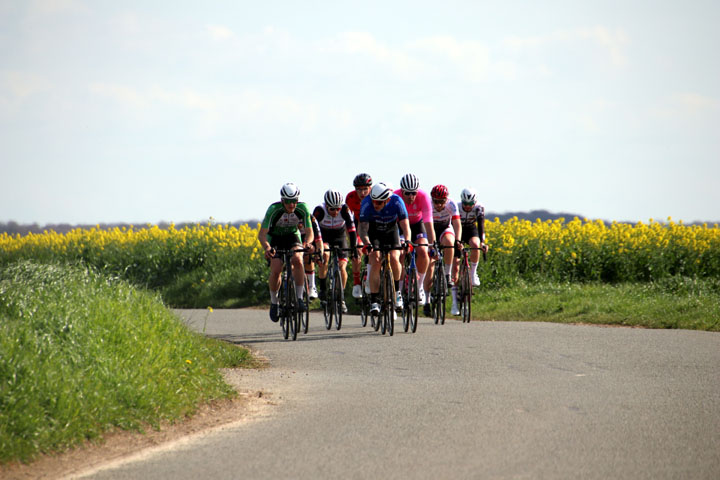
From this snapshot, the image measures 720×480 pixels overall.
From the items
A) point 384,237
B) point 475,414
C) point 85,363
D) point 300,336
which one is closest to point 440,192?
point 384,237

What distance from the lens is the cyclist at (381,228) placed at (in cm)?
1408

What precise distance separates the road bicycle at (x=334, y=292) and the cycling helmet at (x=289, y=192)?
1687 millimetres

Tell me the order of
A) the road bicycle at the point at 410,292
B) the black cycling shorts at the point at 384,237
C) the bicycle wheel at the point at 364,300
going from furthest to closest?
the bicycle wheel at the point at 364,300, the road bicycle at the point at 410,292, the black cycling shorts at the point at 384,237

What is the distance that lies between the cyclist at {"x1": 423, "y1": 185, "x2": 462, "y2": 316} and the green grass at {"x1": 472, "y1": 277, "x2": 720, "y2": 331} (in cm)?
223

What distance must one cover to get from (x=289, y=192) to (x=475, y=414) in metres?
6.59

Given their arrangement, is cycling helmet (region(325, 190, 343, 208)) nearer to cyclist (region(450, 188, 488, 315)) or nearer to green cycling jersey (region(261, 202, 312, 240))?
green cycling jersey (region(261, 202, 312, 240))

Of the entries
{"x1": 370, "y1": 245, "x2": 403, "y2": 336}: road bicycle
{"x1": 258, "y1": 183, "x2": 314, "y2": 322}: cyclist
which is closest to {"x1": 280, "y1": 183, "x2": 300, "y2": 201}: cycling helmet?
{"x1": 258, "y1": 183, "x2": 314, "y2": 322}: cyclist

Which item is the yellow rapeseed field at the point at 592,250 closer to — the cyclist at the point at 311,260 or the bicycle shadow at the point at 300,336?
the bicycle shadow at the point at 300,336

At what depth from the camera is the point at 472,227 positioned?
17219 mm

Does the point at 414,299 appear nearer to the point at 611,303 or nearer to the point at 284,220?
the point at 284,220

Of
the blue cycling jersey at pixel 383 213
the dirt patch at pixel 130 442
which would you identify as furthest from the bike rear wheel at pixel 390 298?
the dirt patch at pixel 130 442

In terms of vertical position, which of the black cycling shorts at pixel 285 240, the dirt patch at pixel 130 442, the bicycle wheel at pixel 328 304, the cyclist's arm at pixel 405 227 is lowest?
the dirt patch at pixel 130 442

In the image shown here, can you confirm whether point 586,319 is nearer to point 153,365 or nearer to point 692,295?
point 692,295

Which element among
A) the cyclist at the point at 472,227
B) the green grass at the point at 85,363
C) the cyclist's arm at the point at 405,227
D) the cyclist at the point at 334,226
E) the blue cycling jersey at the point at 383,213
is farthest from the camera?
the cyclist at the point at 472,227
